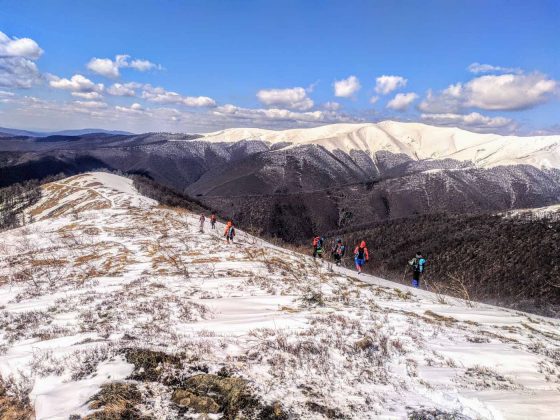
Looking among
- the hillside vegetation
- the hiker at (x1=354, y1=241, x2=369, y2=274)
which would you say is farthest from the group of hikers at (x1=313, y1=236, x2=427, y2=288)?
the hillside vegetation

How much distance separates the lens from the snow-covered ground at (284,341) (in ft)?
18.2

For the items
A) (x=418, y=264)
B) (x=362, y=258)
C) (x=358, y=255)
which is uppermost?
(x=418, y=264)

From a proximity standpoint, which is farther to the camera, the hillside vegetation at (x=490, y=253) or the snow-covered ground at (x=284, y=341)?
the hillside vegetation at (x=490, y=253)

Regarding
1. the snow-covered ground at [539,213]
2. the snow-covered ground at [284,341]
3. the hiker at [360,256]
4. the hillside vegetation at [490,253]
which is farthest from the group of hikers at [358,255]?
the snow-covered ground at [539,213]

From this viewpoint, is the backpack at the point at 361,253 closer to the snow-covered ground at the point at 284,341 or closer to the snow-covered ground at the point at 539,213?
the snow-covered ground at the point at 284,341

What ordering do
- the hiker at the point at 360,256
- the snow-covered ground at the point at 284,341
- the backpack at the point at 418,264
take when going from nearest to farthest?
the snow-covered ground at the point at 284,341, the backpack at the point at 418,264, the hiker at the point at 360,256

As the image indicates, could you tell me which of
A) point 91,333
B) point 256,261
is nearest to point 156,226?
point 256,261

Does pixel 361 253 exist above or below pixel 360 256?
above

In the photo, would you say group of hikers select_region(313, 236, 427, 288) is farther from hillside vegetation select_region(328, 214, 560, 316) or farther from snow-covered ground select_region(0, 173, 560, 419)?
hillside vegetation select_region(328, 214, 560, 316)

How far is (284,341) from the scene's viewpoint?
25.6 feet

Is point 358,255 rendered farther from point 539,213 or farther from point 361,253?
point 539,213

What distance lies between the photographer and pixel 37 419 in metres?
4.88

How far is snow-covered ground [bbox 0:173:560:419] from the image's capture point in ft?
18.2

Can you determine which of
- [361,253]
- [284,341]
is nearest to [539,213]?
[361,253]
